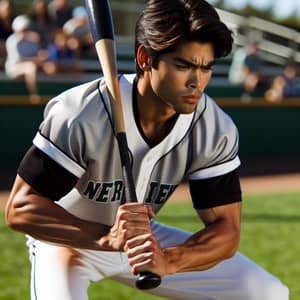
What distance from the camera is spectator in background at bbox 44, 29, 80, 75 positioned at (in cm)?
1238

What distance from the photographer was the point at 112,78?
291 cm

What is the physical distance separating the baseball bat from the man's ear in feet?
0.43

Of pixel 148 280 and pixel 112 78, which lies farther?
pixel 112 78

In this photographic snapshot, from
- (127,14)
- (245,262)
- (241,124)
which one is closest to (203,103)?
(245,262)

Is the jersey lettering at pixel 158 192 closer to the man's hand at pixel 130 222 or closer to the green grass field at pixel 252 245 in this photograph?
the man's hand at pixel 130 222

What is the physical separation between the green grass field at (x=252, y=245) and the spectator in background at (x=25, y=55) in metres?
3.52

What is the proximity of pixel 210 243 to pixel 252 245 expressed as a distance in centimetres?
409

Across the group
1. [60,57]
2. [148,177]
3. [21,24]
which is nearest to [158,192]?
[148,177]

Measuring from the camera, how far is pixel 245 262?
3.16 metres

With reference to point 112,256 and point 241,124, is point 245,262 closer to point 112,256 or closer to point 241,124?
point 112,256

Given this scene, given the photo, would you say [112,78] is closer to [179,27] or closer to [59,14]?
[179,27]

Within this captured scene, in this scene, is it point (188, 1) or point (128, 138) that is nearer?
point (188, 1)

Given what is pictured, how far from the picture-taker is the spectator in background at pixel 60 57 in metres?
12.4

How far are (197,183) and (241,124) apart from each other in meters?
11.3
